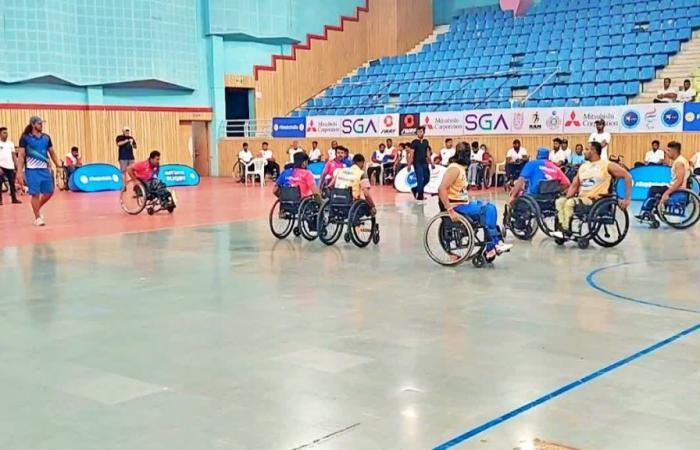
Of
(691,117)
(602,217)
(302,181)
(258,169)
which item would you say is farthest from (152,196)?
(691,117)

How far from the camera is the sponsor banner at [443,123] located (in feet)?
62.7

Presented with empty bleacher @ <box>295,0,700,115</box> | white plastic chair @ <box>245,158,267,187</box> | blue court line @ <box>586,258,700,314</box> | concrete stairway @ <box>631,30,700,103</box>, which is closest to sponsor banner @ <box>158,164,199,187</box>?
white plastic chair @ <box>245,158,267,187</box>

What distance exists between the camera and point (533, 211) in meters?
8.89

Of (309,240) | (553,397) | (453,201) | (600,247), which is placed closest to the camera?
(553,397)

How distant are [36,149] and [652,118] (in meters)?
11.4

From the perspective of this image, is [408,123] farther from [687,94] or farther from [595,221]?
[595,221]

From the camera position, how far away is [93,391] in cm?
388

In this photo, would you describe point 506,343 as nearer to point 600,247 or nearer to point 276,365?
point 276,365

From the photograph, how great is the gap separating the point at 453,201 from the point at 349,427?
171 inches

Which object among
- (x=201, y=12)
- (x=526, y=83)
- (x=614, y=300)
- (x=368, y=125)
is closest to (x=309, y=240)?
(x=614, y=300)

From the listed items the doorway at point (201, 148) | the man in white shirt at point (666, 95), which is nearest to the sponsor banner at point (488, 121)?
the man in white shirt at point (666, 95)

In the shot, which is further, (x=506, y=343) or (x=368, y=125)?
(x=368, y=125)

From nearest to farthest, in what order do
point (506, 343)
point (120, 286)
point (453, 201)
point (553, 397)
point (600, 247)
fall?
point (553, 397) → point (506, 343) → point (120, 286) → point (453, 201) → point (600, 247)

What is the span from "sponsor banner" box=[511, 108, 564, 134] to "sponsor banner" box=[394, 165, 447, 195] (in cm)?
238
